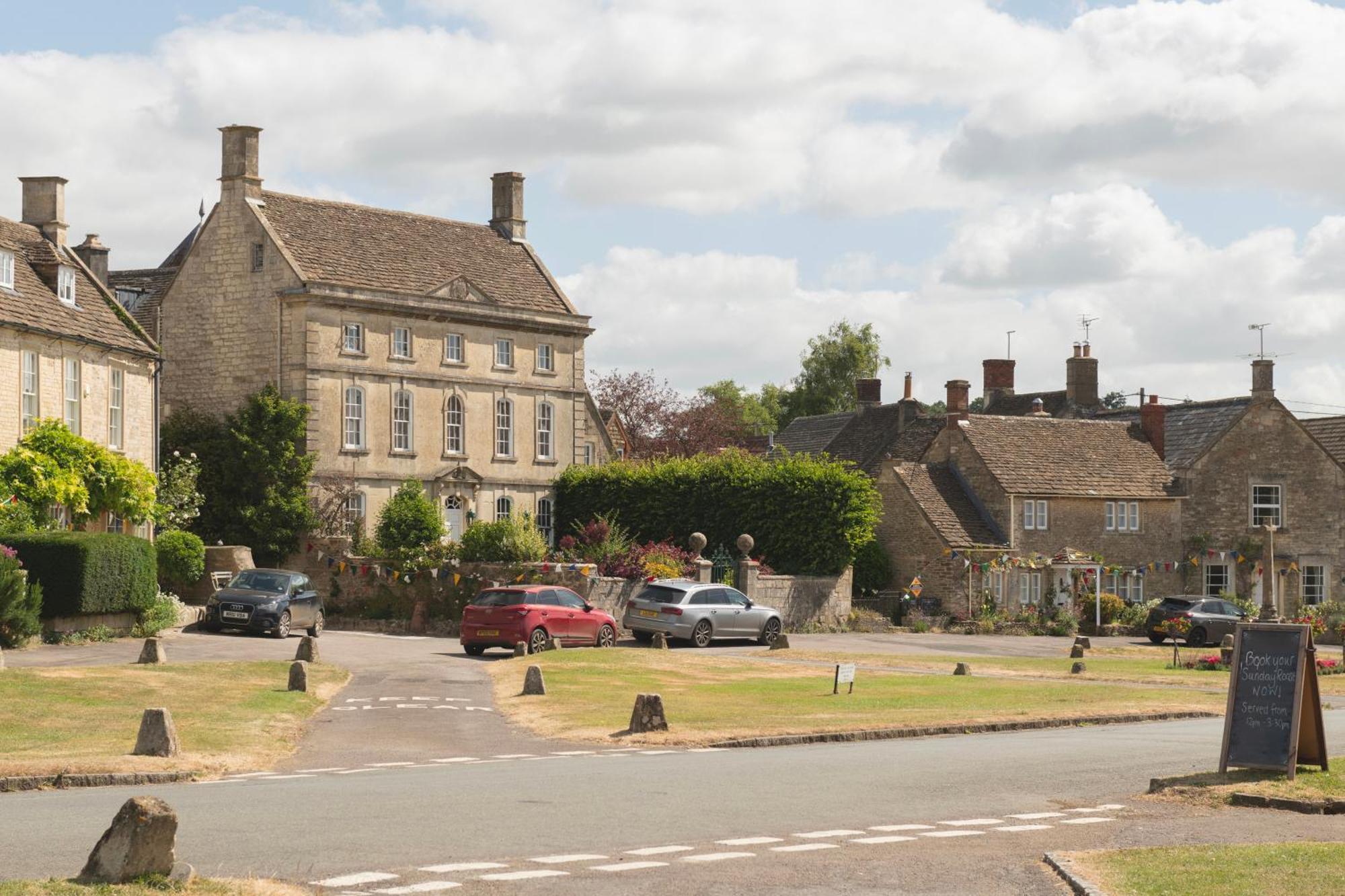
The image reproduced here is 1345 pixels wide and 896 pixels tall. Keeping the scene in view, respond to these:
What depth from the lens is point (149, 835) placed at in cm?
1085

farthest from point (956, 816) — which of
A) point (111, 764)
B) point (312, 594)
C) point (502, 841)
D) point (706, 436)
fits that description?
point (706, 436)

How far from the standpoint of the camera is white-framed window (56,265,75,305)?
45.9m

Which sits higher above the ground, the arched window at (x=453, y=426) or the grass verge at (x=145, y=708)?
the arched window at (x=453, y=426)

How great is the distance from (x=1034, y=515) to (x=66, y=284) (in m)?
32.4

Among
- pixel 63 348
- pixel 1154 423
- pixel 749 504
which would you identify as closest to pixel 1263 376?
pixel 1154 423

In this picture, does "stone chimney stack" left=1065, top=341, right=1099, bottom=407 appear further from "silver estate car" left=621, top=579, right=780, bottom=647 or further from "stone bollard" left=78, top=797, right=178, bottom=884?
"stone bollard" left=78, top=797, right=178, bottom=884

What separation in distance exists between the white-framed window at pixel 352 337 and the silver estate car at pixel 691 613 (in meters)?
15.3

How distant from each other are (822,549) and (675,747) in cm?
3080

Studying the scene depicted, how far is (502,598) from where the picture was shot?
38.5 m

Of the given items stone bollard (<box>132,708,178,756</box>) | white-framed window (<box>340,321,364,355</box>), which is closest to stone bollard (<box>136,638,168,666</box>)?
stone bollard (<box>132,708,178,756</box>)

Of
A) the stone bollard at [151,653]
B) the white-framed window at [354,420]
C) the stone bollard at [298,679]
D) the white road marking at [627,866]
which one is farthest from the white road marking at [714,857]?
the white-framed window at [354,420]

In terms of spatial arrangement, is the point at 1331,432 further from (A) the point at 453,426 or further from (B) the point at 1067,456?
(A) the point at 453,426

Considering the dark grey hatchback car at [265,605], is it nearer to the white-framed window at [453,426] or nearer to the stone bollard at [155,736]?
the white-framed window at [453,426]

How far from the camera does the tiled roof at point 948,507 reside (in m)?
58.0
